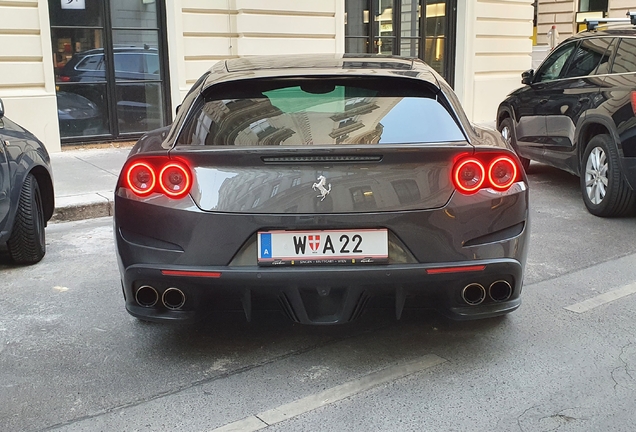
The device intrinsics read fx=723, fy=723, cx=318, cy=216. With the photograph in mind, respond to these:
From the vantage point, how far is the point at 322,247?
10.4 ft

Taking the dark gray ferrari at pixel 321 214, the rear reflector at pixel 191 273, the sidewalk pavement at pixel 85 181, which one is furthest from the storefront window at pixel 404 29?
the rear reflector at pixel 191 273

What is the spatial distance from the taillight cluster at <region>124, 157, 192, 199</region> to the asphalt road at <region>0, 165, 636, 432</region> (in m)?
0.73

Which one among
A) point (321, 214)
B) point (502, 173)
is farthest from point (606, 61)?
point (321, 214)

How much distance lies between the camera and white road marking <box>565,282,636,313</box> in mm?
4273

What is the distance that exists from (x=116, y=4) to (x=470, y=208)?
29.3 ft

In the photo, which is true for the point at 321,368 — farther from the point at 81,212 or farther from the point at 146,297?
the point at 81,212

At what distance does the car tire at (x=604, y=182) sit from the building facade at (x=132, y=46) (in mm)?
6396

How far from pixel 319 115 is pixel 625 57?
171 inches

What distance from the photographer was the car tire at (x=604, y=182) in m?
6.46

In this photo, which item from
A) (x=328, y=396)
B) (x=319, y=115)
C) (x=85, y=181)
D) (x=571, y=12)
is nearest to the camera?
(x=328, y=396)

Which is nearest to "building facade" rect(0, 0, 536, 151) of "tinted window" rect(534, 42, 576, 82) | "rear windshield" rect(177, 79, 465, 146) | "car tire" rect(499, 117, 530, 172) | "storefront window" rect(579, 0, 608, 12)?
"car tire" rect(499, 117, 530, 172)

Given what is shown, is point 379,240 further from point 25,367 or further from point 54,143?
point 54,143

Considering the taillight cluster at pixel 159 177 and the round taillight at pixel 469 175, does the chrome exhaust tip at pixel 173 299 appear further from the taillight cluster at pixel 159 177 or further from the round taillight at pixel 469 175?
the round taillight at pixel 469 175

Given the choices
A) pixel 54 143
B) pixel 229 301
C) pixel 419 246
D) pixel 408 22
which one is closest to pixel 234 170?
pixel 229 301
